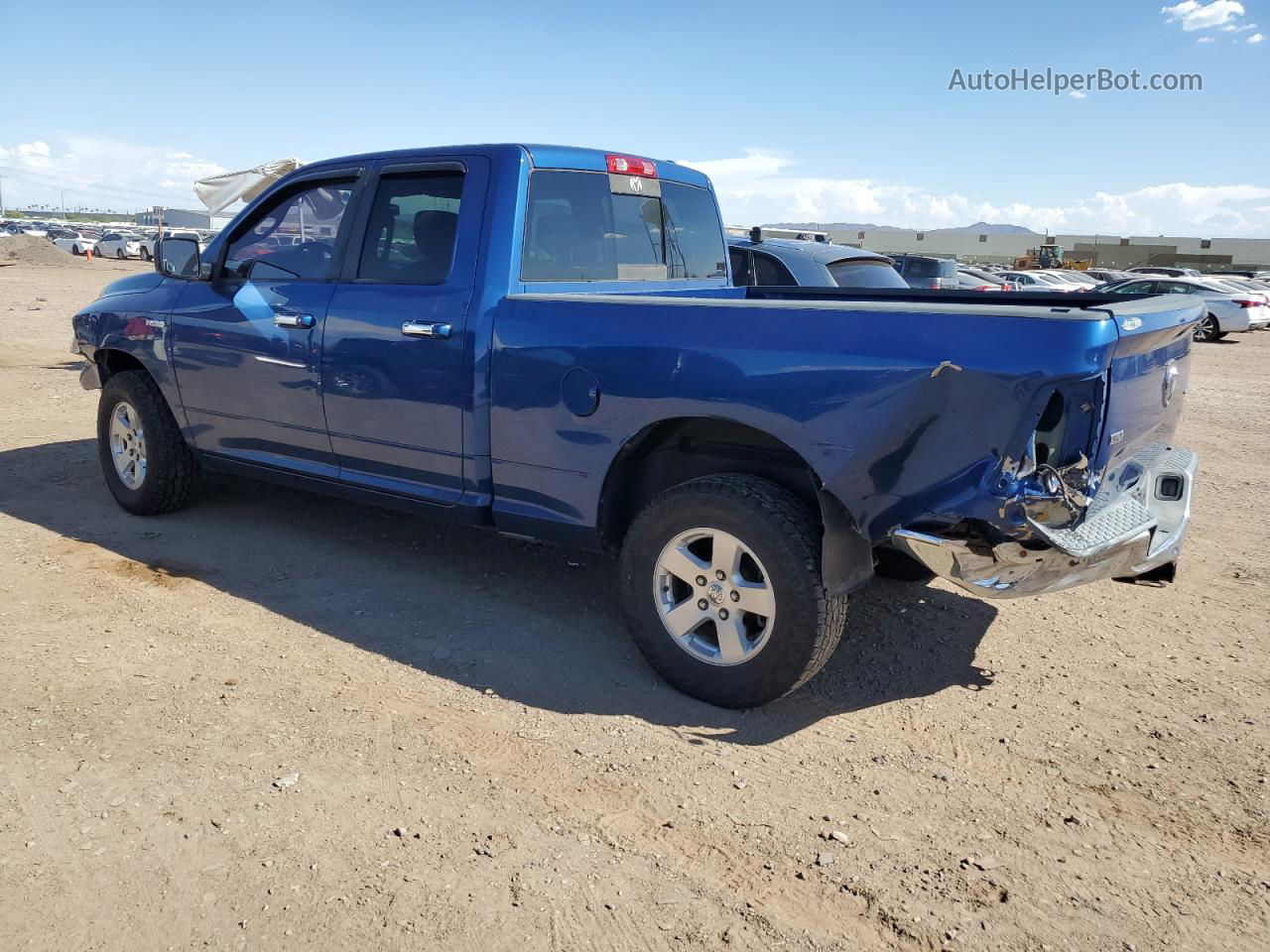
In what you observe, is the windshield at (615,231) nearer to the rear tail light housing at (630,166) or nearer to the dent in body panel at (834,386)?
the rear tail light housing at (630,166)

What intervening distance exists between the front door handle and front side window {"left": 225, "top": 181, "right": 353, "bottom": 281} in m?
0.76

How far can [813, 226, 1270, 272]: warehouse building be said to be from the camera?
73938mm

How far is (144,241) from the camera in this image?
158 feet

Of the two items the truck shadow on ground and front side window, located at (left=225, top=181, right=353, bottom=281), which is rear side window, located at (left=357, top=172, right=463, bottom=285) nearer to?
front side window, located at (left=225, top=181, right=353, bottom=281)

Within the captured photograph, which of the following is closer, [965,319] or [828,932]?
[828,932]

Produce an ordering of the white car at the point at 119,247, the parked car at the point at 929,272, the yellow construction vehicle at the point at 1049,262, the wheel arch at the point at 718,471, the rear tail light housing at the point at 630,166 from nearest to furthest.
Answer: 1. the wheel arch at the point at 718,471
2. the rear tail light housing at the point at 630,166
3. the parked car at the point at 929,272
4. the white car at the point at 119,247
5. the yellow construction vehicle at the point at 1049,262

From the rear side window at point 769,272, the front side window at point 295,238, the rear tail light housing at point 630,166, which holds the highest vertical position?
the rear tail light housing at point 630,166

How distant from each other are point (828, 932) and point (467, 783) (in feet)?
4.02

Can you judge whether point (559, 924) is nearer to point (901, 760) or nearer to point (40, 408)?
point (901, 760)

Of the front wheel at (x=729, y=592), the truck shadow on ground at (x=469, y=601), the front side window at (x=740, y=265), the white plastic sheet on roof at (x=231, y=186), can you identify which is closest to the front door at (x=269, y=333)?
the truck shadow on ground at (x=469, y=601)

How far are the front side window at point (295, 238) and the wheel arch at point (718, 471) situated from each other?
1.92 metres

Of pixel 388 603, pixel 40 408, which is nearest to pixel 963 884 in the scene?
pixel 388 603

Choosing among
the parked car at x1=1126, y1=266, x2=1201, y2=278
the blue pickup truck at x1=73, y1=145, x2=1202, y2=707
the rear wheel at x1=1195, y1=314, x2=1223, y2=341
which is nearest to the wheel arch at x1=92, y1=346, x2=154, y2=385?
the blue pickup truck at x1=73, y1=145, x2=1202, y2=707

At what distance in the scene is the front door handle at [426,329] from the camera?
4.15 m
